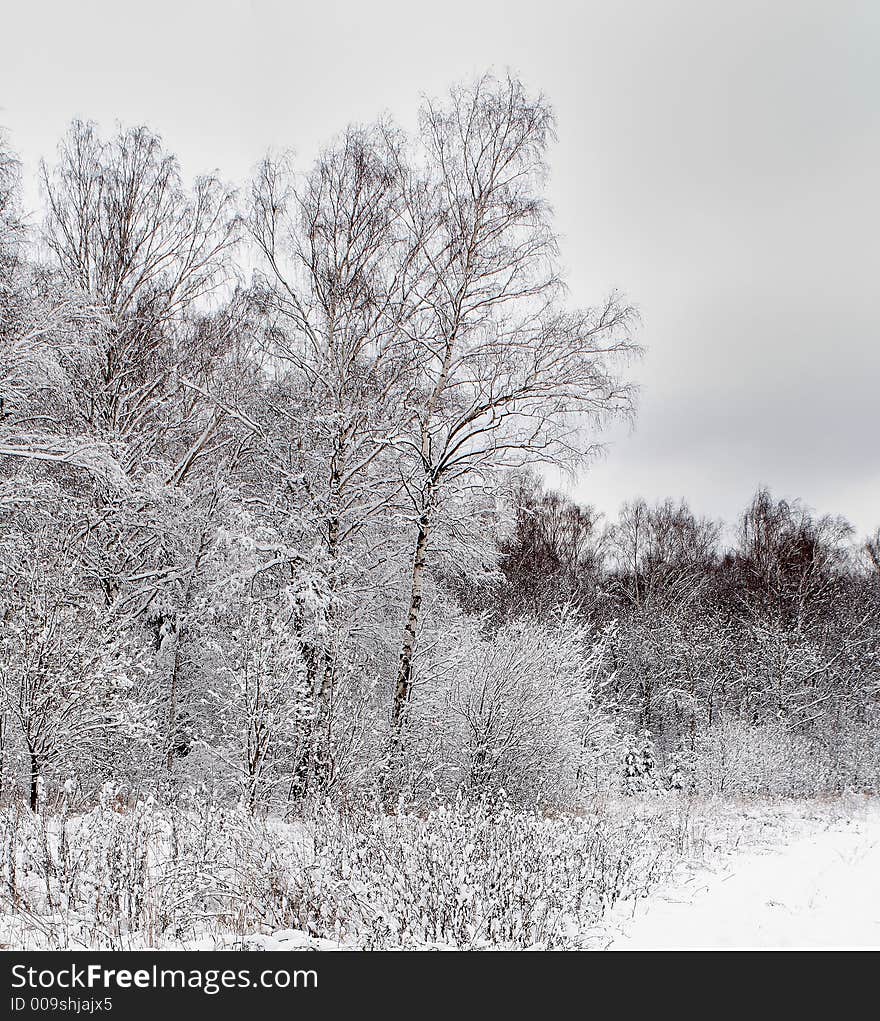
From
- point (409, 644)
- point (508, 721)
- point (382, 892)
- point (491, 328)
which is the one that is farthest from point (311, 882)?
point (491, 328)

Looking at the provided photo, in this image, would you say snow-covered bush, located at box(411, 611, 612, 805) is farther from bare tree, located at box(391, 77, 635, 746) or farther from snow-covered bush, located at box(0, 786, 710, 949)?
snow-covered bush, located at box(0, 786, 710, 949)

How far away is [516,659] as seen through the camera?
10.4m

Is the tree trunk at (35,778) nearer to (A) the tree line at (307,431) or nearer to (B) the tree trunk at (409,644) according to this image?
(A) the tree line at (307,431)

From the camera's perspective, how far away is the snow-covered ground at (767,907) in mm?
4141

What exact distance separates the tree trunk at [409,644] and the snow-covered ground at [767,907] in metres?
4.35

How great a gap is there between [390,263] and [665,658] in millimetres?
20472

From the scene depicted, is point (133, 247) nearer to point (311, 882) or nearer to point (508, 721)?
point (508, 721)

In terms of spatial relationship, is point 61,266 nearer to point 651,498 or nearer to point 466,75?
point 466,75

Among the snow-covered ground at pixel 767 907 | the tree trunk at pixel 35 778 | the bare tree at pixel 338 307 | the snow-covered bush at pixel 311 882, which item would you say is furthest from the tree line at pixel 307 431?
the snow-covered ground at pixel 767 907

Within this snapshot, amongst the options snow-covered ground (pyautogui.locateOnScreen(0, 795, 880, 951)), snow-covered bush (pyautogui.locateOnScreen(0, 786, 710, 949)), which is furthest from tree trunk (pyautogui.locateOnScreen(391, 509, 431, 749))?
snow-covered bush (pyautogui.locateOnScreen(0, 786, 710, 949))

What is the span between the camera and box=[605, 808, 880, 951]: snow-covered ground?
414 cm

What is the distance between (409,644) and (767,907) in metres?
5.67

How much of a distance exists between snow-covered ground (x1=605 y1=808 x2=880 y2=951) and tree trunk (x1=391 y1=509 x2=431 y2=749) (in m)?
4.35
